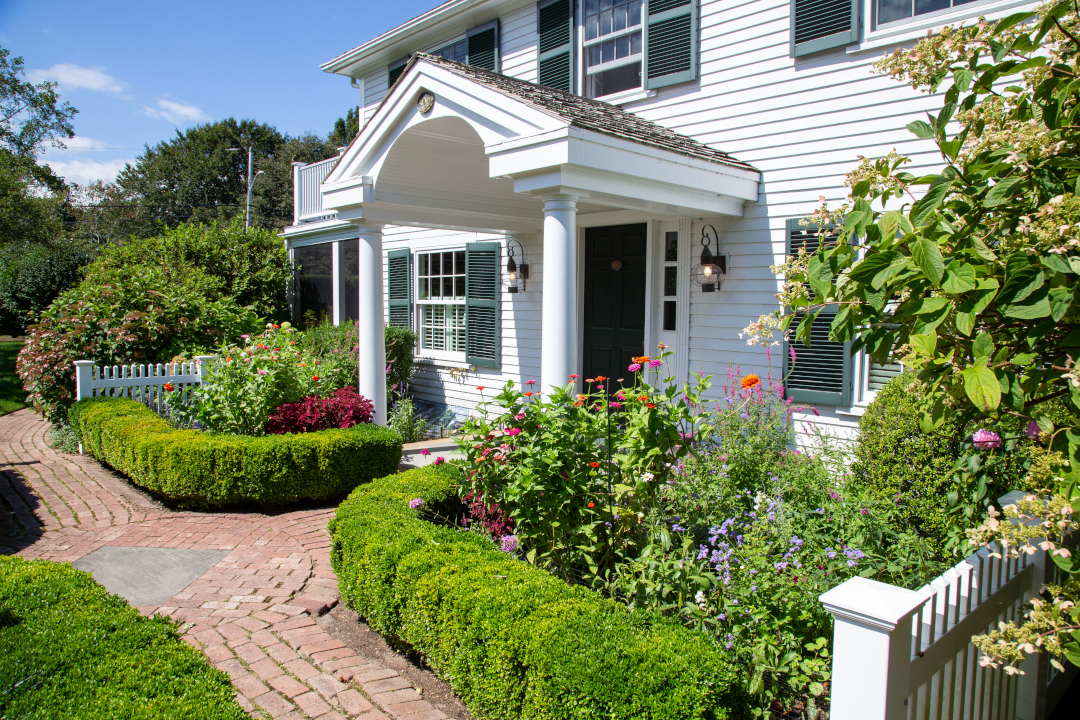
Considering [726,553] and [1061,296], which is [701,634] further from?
[1061,296]

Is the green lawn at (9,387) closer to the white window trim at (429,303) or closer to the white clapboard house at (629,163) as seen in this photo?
the white window trim at (429,303)

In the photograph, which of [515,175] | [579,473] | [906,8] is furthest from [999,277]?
[906,8]

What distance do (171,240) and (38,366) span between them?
5.89m

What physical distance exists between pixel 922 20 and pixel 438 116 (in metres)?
4.29

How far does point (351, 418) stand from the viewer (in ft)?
21.9

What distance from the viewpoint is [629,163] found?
5.27 m

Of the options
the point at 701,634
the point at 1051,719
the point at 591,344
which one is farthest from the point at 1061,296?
the point at 591,344

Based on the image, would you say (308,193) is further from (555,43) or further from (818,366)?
(818,366)

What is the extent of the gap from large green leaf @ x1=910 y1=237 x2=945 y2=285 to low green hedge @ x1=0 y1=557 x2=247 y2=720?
2.30 metres

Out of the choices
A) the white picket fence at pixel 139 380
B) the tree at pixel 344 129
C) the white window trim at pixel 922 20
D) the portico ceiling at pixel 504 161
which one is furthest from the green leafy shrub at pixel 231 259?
the tree at pixel 344 129

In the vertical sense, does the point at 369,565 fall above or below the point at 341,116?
below

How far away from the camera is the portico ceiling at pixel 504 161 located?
16.7 ft

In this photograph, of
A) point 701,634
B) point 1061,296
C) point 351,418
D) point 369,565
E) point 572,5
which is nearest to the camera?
point 1061,296

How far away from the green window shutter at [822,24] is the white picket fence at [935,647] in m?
4.80
